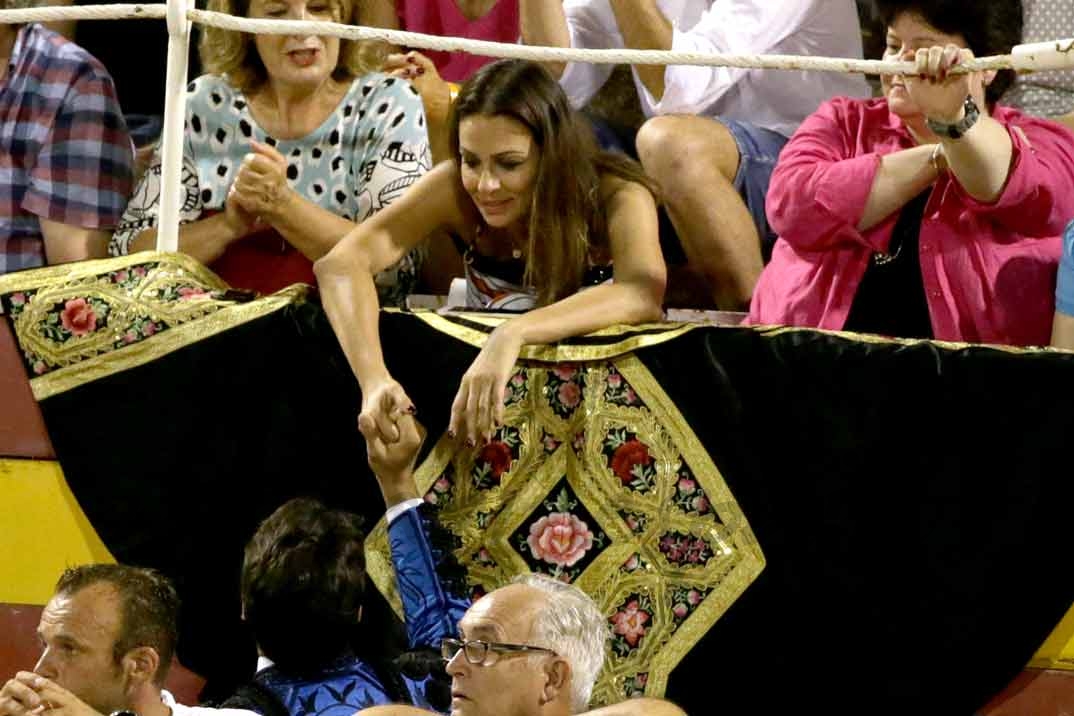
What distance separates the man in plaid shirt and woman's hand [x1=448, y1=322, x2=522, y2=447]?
1014 mm

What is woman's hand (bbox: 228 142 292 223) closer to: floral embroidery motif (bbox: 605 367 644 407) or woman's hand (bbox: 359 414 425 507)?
woman's hand (bbox: 359 414 425 507)

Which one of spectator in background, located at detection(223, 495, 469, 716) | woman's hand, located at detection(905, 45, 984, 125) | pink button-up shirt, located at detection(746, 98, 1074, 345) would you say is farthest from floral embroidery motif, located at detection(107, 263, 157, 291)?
woman's hand, located at detection(905, 45, 984, 125)

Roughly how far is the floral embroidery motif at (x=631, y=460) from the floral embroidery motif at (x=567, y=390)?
0.24ft

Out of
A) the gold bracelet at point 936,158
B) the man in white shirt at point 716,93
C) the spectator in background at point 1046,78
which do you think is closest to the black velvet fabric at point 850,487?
the gold bracelet at point 936,158

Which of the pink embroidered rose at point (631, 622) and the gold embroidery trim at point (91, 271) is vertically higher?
the gold embroidery trim at point (91, 271)

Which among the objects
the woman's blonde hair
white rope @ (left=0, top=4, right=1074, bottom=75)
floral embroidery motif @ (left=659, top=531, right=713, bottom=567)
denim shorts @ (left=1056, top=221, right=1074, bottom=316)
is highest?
white rope @ (left=0, top=4, right=1074, bottom=75)

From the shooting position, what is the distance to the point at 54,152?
3.64 meters

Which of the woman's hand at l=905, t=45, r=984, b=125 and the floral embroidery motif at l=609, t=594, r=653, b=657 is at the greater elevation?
the woman's hand at l=905, t=45, r=984, b=125

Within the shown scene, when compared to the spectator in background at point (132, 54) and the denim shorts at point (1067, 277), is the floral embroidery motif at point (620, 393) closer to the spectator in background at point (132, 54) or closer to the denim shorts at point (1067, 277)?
the denim shorts at point (1067, 277)

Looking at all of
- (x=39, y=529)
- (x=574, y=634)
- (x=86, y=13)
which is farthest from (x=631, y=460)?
(x=86, y=13)

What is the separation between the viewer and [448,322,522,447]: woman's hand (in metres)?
2.91

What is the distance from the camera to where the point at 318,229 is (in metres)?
3.38

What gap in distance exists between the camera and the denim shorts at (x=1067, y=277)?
9.55 feet

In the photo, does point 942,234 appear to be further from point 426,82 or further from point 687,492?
point 426,82
